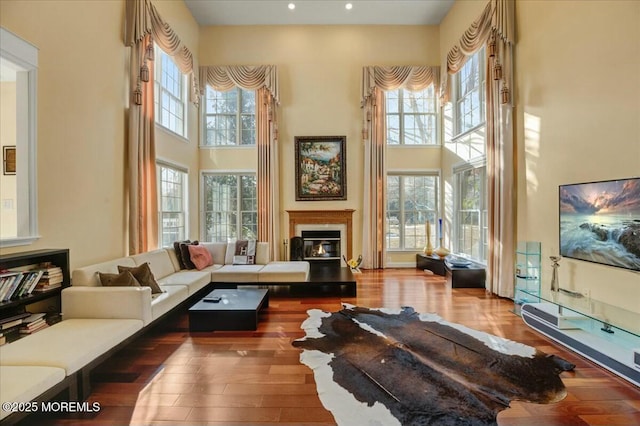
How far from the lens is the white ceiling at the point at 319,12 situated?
19.5 ft

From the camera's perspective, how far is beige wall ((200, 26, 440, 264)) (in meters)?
6.66

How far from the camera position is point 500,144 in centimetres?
434

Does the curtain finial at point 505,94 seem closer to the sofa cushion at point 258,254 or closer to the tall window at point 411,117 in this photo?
the tall window at point 411,117

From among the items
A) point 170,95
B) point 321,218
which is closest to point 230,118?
point 170,95

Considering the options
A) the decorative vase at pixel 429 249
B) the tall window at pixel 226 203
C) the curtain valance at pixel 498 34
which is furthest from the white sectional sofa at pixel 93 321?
the curtain valance at pixel 498 34

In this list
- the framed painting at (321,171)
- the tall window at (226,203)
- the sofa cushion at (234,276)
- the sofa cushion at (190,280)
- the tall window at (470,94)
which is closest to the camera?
the sofa cushion at (190,280)

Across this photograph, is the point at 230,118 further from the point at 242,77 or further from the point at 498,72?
the point at 498,72

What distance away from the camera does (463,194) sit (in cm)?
605

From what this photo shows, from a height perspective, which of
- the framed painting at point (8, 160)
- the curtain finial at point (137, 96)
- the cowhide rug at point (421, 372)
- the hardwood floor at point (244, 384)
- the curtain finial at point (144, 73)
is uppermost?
the curtain finial at point (144, 73)

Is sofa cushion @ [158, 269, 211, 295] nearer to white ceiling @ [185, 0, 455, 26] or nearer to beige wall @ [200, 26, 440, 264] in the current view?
beige wall @ [200, 26, 440, 264]

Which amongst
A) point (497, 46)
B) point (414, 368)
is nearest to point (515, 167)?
point (497, 46)

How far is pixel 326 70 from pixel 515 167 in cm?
446

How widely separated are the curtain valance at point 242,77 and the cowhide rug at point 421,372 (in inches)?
208

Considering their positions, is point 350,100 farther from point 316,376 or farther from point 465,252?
point 316,376
